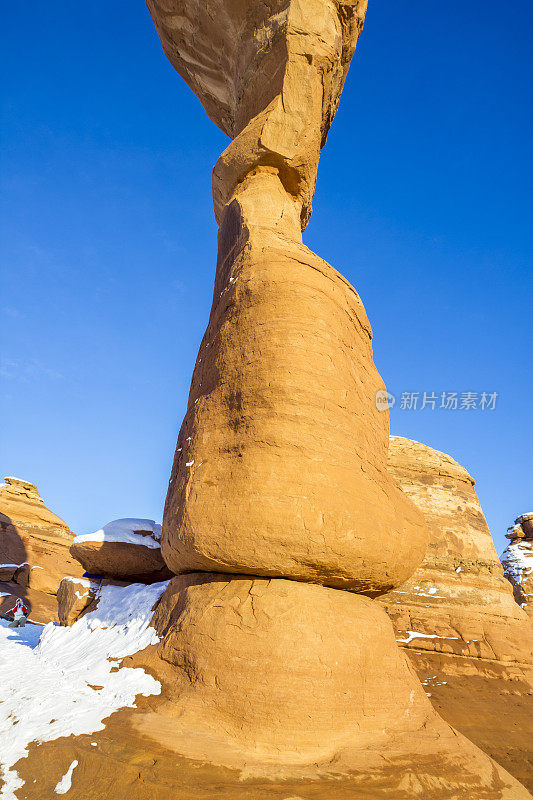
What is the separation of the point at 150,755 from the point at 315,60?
6.74 m

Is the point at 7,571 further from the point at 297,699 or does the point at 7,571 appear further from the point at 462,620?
the point at 297,699

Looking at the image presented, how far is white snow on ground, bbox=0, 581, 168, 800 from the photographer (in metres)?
2.54

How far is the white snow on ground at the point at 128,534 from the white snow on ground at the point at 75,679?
2.84ft

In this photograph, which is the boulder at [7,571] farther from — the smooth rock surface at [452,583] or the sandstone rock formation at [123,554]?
the smooth rock surface at [452,583]

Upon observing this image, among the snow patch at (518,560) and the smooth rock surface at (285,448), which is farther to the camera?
the snow patch at (518,560)

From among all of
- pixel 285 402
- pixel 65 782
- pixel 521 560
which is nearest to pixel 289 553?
pixel 285 402

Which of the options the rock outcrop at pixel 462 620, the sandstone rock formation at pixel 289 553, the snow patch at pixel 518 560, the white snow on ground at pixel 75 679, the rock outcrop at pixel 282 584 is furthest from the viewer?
the snow patch at pixel 518 560

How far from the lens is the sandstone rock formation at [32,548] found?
14164 millimetres

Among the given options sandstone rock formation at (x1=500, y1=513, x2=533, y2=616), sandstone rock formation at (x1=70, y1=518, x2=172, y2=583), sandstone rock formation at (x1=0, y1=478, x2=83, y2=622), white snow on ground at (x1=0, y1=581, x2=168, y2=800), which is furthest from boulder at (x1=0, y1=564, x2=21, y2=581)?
sandstone rock formation at (x1=500, y1=513, x2=533, y2=616)

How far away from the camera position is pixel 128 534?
6.39 meters

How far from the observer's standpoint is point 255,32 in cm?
637

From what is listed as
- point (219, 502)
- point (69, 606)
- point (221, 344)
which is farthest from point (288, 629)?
point (69, 606)

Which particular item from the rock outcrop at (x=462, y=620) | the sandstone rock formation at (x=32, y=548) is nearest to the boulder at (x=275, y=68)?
the rock outcrop at (x=462, y=620)

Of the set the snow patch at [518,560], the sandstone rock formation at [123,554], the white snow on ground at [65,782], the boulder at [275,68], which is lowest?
the white snow on ground at [65,782]
